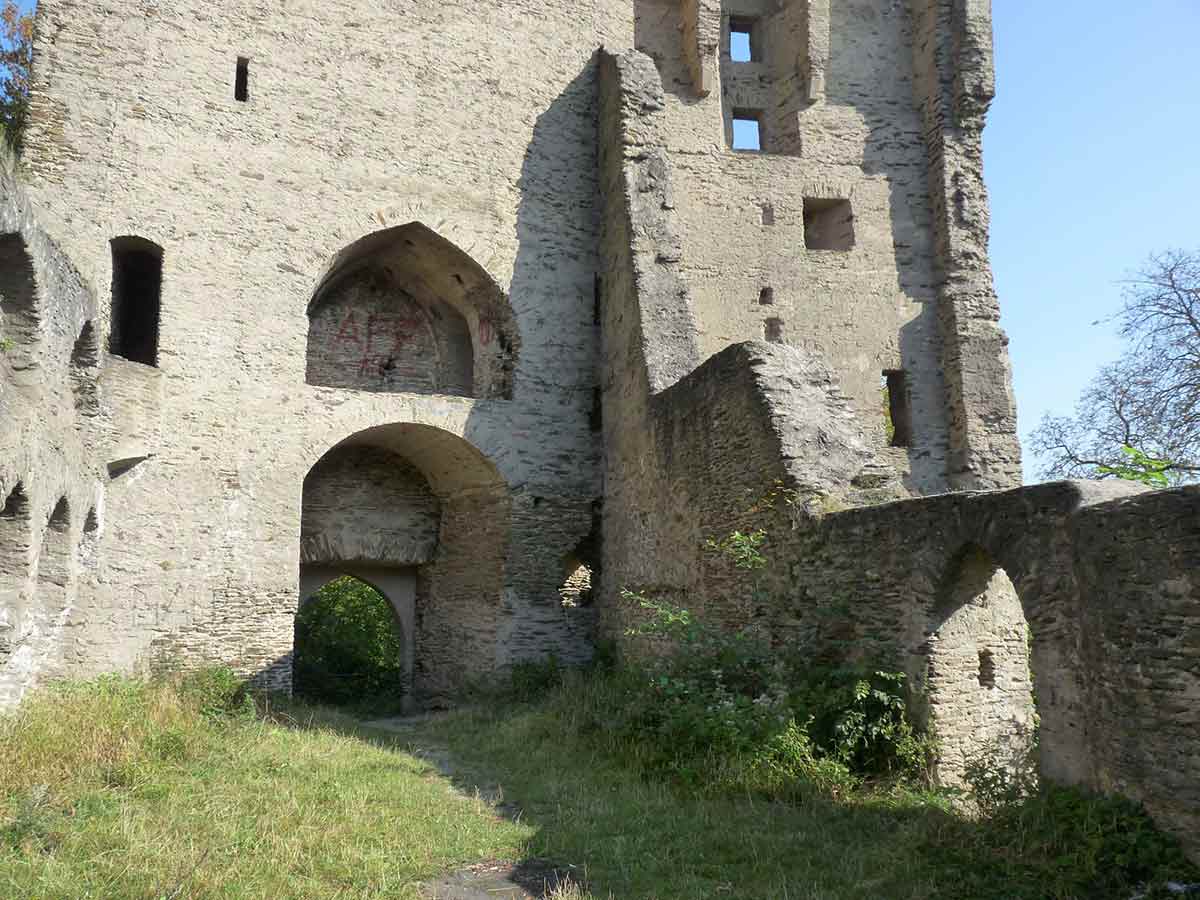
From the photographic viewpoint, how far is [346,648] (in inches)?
680

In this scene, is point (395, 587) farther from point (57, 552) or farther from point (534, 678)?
point (57, 552)

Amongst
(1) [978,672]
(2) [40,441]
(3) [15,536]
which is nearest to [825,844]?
(1) [978,672]

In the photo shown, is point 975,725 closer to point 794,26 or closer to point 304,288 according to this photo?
point 304,288

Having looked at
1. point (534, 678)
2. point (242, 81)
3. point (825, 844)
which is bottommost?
point (825, 844)

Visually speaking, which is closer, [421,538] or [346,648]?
[421,538]

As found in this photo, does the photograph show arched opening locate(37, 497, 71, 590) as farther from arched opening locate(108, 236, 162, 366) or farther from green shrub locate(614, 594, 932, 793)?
green shrub locate(614, 594, 932, 793)

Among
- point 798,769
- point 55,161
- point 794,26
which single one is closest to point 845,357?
point 794,26

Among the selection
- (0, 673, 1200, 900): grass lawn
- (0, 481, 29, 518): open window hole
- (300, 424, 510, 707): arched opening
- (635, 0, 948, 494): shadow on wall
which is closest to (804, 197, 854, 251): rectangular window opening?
(635, 0, 948, 494): shadow on wall

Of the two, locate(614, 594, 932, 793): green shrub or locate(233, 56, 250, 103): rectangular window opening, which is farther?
locate(233, 56, 250, 103): rectangular window opening

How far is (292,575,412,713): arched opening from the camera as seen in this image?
15.7 metres

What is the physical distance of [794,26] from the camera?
547 inches

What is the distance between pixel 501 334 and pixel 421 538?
2920mm

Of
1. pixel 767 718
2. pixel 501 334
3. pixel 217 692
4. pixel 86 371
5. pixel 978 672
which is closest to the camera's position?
pixel 978 672

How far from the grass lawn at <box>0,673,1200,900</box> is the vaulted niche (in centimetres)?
566
